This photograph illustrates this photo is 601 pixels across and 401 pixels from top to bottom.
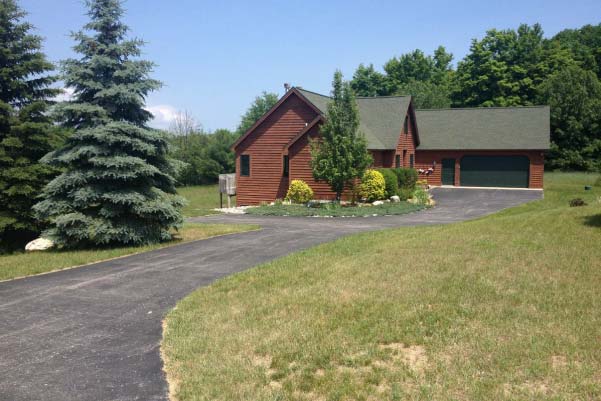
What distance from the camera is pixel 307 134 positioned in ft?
92.3

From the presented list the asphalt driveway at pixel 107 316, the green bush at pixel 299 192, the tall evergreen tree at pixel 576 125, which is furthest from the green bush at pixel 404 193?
the tall evergreen tree at pixel 576 125

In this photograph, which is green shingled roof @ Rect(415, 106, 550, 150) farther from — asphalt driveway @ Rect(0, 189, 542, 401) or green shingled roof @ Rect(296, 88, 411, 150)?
asphalt driveway @ Rect(0, 189, 542, 401)

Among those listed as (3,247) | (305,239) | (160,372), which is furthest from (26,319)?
(3,247)

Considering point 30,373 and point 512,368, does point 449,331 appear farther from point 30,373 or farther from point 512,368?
point 30,373

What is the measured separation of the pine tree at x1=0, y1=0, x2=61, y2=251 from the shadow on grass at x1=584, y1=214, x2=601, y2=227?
55.5 ft

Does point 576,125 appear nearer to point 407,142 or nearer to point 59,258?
point 407,142

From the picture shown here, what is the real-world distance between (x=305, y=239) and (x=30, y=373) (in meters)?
10.1

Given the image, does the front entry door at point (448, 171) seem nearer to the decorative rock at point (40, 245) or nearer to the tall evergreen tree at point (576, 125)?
the tall evergreen tree at point (576, 125)

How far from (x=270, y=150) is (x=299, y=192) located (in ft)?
14.4

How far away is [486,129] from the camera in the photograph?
3978 centimetres

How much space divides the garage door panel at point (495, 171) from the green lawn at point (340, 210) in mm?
16343

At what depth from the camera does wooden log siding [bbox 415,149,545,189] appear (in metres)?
36.6

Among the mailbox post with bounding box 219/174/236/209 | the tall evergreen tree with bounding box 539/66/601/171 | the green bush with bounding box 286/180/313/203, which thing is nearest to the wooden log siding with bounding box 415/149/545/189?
the tall evergreen tree with bounding box 539/66/601/171

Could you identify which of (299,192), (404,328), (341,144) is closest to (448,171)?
(299,192)
